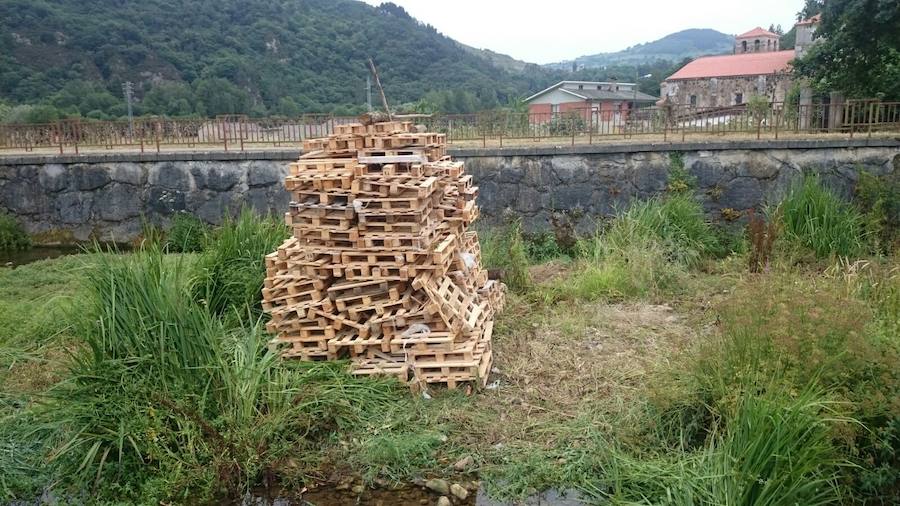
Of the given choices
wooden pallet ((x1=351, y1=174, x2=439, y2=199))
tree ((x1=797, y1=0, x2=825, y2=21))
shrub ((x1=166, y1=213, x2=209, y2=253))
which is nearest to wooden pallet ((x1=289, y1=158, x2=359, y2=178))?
wooden pallet ((x1=351, y1=174, x2=439, y2=199))

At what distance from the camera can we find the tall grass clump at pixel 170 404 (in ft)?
15.8

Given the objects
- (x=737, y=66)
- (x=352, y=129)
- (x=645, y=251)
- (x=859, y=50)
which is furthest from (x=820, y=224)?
(x=737, y=66)

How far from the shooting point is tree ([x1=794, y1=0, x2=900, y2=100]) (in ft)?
47.3

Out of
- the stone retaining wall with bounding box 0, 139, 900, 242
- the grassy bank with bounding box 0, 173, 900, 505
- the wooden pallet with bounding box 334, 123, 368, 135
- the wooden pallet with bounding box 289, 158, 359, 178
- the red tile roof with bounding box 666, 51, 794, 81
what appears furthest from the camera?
the red tile roof with bounding box 666, 51, 794, 81

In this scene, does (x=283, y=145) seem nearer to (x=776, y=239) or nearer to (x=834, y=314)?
(x=776, y=239)

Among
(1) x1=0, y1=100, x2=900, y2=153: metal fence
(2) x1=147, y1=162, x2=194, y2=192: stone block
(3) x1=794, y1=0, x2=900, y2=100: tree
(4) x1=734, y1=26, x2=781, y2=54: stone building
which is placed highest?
(4) x1=734, y1=26, x2=781, y2=54: stone building

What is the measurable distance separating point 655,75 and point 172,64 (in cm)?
5070

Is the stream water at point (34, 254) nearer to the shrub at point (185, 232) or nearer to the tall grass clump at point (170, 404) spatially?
the shrub at point (185, 232)

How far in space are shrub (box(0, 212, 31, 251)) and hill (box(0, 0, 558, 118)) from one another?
67.5ft

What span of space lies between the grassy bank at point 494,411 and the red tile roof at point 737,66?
5214cm

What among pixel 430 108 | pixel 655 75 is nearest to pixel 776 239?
pixel 430 108

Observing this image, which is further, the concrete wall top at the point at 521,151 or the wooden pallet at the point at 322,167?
the concrete wall top at the point at 521,151

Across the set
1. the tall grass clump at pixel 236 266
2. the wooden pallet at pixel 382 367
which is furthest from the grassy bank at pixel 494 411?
the tall grass clump at pixel 236 266

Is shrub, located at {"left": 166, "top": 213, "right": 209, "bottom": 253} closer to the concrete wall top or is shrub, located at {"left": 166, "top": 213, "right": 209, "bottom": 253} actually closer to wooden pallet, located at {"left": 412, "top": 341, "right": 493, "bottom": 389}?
the concrete wall top
